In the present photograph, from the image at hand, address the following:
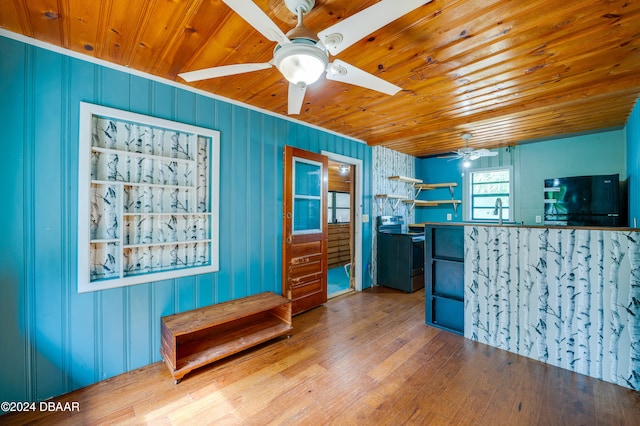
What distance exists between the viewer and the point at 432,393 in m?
1.92

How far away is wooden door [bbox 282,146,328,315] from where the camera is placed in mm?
3094

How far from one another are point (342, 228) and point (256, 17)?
17.6ft

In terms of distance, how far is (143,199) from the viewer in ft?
7.50

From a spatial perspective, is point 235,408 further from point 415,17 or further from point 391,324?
point 415,17

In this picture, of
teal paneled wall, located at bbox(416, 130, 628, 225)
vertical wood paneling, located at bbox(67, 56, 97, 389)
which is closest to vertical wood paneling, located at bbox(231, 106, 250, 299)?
vertical wood paneling, located at bbox(67, 56, 97, 389)

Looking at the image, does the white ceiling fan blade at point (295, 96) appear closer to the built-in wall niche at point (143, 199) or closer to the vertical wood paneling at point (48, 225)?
the built-in wall niche at point (143, 199)

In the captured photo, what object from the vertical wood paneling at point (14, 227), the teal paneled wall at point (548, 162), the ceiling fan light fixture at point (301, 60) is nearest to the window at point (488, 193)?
the teal paneled wall at point (548, 162)

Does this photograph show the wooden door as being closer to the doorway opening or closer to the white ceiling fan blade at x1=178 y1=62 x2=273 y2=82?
the doorway opening

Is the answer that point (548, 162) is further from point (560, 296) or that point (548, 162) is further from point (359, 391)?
point (359, 391)

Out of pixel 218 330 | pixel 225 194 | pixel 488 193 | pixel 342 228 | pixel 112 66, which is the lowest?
pixel 218 330

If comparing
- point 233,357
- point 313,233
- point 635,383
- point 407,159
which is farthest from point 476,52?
point 407,159

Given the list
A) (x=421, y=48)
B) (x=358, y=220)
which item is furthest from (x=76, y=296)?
(x=358, y=220)

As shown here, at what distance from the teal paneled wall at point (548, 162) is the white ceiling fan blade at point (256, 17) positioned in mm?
5050

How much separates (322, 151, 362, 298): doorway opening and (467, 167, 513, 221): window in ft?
8.15
